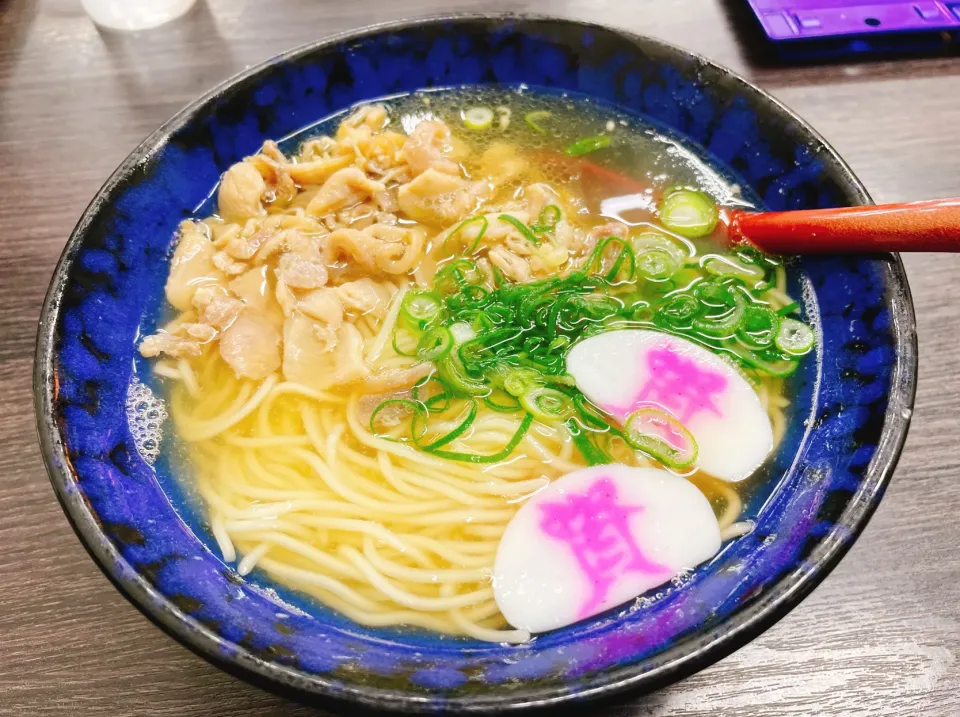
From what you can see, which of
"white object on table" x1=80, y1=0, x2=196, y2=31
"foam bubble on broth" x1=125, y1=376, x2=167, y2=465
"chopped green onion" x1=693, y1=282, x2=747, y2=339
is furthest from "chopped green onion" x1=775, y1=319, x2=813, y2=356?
"white object on table" x1=80, y1=0, x2=196, y2=31

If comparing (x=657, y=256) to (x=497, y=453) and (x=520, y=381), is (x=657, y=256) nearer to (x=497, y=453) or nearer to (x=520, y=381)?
(x=520, y=381)

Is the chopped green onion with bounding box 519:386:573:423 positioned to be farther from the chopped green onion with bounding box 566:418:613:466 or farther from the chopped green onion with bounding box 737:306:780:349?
the chopped green onion with bounding box 737:306:780:349

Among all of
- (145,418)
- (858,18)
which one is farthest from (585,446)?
(858,18)

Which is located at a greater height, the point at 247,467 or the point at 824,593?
the point at 824,593

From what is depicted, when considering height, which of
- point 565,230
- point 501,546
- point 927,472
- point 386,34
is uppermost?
point 386,34

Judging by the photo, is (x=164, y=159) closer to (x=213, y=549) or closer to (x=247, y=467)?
(x=247, y=467)

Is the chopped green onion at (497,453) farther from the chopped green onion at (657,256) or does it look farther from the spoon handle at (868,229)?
the spoon handle at (868,229)

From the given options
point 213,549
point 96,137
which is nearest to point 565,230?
point 213,549
